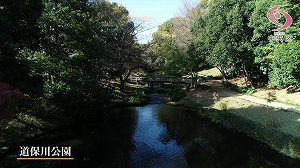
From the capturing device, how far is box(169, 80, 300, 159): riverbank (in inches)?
590

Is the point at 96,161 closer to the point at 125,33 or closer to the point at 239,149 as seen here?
the point at 239,149

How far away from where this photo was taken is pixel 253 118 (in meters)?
19.2

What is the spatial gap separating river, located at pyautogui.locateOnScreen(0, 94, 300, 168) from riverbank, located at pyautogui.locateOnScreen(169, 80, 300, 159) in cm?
61

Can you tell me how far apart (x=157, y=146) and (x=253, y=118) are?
810 centimetres

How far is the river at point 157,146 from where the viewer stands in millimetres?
13734

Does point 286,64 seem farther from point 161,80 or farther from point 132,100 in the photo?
point 161,80

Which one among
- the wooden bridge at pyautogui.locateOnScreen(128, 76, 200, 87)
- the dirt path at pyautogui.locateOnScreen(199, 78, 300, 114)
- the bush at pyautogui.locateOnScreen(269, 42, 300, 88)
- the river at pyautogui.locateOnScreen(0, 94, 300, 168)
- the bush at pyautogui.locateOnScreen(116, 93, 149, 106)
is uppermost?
the bush at pyautogui.locateOnScreen(269, 42, 300, 88)

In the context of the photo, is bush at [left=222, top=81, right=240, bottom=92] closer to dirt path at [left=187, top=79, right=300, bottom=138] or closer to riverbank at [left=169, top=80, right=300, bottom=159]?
dirt path at [left=187, top=79, right=300, bottom=138]

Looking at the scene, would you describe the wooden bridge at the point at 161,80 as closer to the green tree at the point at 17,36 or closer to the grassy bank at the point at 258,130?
the grassy bank at the point at 258,130

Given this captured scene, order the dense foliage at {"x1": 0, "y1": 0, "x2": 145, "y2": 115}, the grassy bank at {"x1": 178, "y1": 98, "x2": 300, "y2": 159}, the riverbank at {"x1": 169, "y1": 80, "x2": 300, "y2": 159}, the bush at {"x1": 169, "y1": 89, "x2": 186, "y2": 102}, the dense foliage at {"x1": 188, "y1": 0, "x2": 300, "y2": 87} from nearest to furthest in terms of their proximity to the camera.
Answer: the grassy bank at {"x1": 178, "y1": 98, "x2": 300, "y2": 159} < the riverbank at {"x1": 169, "y1": 80, "x2": 300, "y2": 159} < the dense foliage at {"x1": 0, "y1": 0, "x2": 145, "y2": 115} < the dense foliage at {"x1": 188, "y1": 0, "x2": 300, "y2": 87} < the bush at {"x1": 169, "y1": 89, "x2": 186, "y2": 102}

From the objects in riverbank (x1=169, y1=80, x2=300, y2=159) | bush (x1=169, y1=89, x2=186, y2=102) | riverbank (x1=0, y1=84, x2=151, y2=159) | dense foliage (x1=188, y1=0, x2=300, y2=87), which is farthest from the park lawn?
riverbank (x1=0, y1=84, x2=151, y2=159)

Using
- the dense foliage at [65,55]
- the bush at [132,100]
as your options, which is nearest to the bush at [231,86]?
the bush at [132,100]

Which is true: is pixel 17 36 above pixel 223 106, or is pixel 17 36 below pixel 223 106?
above

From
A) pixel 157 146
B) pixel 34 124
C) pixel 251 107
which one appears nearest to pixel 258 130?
pixel 251 107
